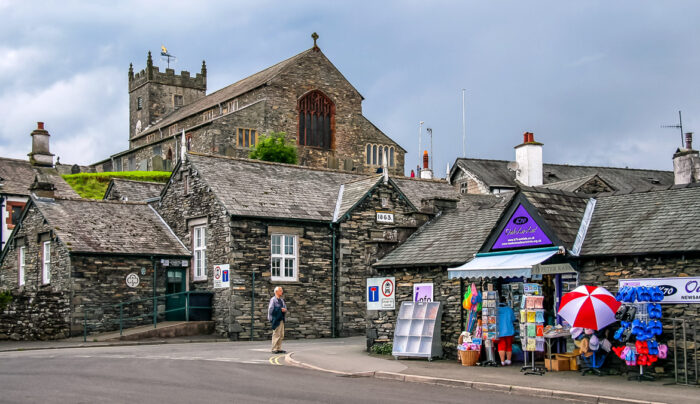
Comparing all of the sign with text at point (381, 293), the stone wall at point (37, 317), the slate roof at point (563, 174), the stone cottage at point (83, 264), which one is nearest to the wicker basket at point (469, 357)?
the sign with text at point (381, 293)

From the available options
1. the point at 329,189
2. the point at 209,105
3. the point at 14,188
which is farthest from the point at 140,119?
the point at 329,189

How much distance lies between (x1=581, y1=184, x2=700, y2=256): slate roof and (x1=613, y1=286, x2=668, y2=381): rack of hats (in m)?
1.14

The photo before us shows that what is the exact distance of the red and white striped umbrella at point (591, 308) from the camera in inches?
607

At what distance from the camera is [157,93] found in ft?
296

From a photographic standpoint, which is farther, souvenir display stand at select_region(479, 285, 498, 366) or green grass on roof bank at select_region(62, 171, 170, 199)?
green grass on roof bank at select_region(62, 171, 170, 199)

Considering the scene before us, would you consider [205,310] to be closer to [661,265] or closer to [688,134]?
[661,265]

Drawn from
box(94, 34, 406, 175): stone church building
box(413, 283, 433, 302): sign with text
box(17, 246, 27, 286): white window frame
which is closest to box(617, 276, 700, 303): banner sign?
box(413, 283, 433, 302): sign with text

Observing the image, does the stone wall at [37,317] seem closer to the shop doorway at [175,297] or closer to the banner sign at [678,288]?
the shop doorway at [175,297]

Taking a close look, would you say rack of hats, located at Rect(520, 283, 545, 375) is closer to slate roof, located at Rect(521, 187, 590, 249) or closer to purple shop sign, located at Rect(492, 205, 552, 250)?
purple shop sign, located at Rect(492, 205, 552, 250)

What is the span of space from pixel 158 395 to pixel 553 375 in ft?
25.9

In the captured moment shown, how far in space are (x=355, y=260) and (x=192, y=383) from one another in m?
17.3

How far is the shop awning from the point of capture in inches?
686

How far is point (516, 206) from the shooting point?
61.9ft

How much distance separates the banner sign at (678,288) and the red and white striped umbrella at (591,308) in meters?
0.90
